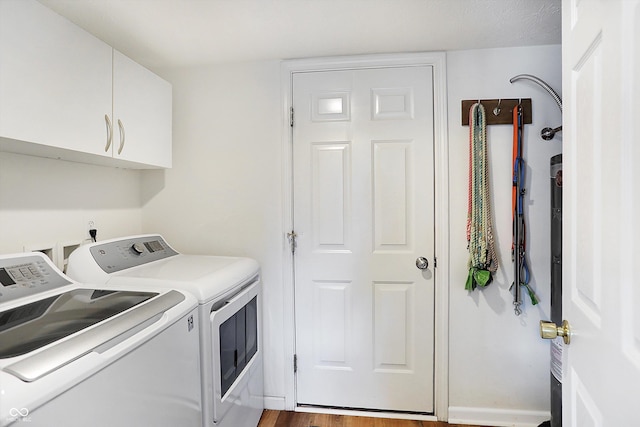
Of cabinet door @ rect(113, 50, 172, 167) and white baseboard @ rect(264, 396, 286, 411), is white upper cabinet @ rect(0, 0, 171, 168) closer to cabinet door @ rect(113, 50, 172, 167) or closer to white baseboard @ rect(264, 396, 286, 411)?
cabinet door @ rect(113, 50, 172, 167)

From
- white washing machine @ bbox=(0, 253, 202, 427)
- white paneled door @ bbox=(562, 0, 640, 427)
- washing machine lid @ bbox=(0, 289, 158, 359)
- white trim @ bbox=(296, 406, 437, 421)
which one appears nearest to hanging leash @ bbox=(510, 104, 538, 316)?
white trim @ bbox=(296, 406, 437, 421)

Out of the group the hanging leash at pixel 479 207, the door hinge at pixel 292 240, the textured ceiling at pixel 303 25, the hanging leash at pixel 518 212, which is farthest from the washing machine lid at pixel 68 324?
the hanging leash at pixel 518 212

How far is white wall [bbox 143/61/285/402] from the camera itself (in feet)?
6.32

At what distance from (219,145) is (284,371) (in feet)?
4.98

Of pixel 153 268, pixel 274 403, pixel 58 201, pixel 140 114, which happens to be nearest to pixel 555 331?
pixel 153 268

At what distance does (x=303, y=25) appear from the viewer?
152 centimetres

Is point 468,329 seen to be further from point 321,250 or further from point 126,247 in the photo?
point 126,247

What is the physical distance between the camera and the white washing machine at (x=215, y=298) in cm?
125

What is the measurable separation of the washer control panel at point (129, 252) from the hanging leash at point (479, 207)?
180 cm

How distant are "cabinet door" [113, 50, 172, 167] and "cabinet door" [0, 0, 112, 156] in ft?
0.23

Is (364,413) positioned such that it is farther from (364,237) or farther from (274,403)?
(364,237)

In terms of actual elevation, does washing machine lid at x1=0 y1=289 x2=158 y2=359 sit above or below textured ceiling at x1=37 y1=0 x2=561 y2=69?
below

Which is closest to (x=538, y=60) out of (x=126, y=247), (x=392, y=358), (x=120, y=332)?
(x=392, y=358)

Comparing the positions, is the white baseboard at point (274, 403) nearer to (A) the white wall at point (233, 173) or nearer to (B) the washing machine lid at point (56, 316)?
(A) the white wall at point (233, 173)
